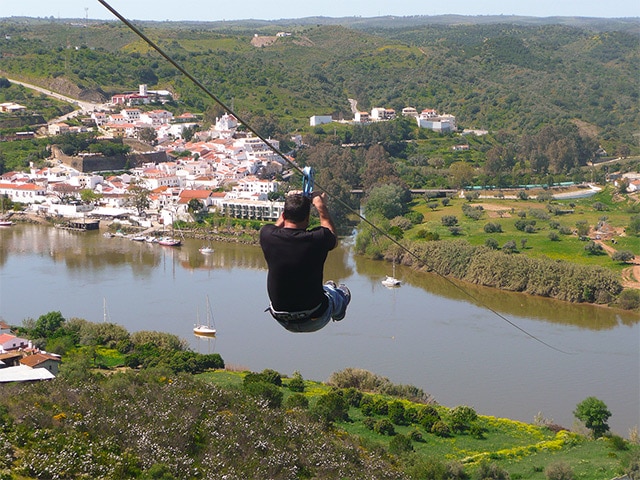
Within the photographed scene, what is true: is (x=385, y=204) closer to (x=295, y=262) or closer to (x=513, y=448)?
(x=513, y=448)

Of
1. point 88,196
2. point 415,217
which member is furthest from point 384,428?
point 88,196

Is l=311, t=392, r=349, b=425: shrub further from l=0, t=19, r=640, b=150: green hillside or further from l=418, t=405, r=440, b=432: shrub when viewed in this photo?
l=0, t=19, r=640, b=150: green hillside

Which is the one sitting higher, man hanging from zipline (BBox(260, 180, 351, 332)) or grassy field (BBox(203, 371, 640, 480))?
man hanging from zipline (BBox(260, 180, 351, 332))

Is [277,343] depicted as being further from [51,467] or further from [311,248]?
[311,248]

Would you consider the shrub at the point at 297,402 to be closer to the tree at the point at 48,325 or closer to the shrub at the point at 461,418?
the shrub at the point at 461,418

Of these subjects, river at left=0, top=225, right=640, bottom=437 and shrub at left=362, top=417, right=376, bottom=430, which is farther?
river at left=0, top=225, right=640, bottom=437

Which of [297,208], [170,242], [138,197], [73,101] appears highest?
[297,208]

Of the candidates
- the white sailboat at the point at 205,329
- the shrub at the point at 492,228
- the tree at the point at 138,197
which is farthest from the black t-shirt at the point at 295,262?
the tree at the point at 138,197

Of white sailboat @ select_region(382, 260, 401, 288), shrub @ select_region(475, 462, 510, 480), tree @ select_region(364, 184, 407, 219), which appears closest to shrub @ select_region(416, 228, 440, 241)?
tree @ select_region(364, 184, 407, 219)
